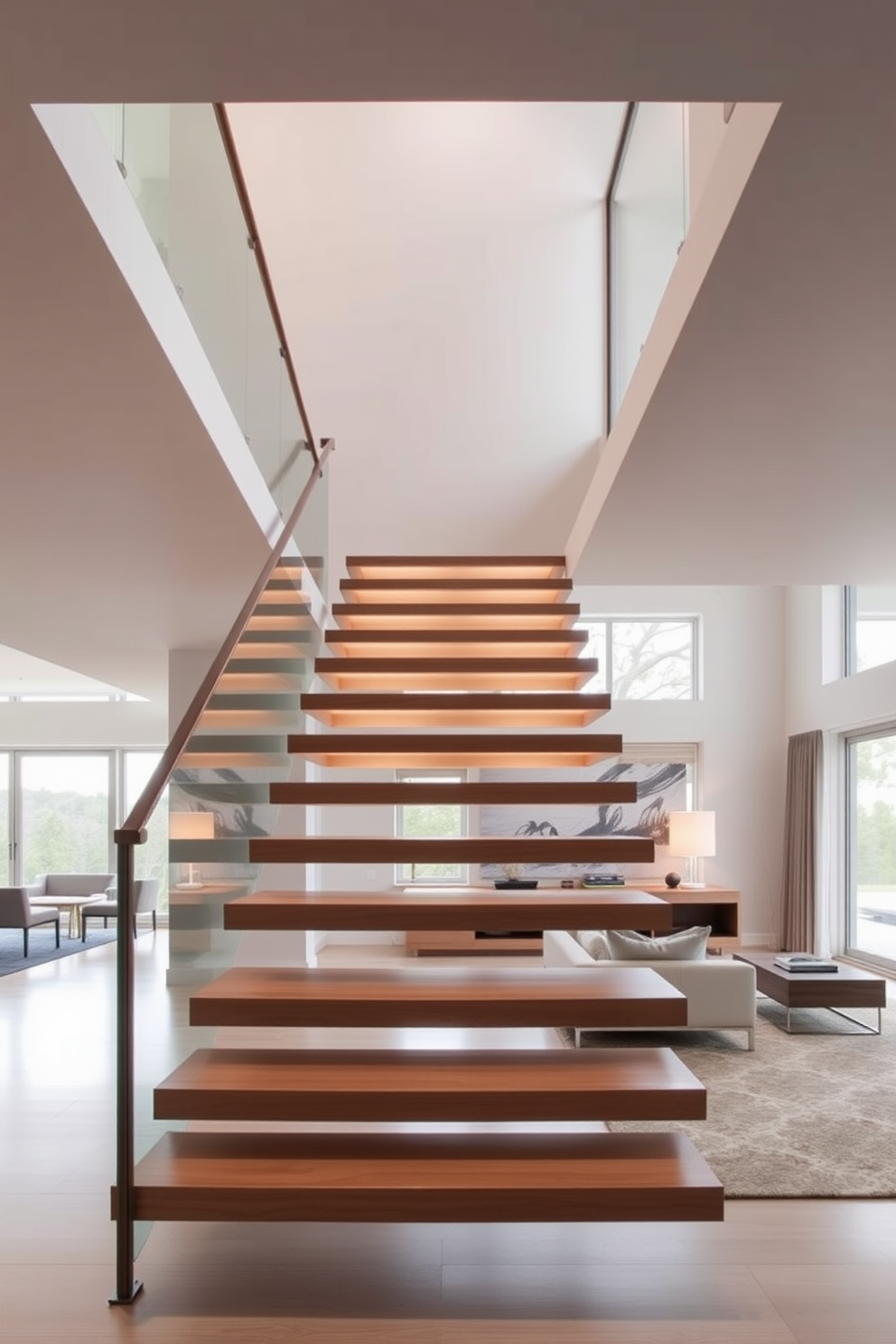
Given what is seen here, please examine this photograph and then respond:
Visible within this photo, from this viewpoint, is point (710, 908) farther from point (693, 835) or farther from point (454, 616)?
point (454, 616)

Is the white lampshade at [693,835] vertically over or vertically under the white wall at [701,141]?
under

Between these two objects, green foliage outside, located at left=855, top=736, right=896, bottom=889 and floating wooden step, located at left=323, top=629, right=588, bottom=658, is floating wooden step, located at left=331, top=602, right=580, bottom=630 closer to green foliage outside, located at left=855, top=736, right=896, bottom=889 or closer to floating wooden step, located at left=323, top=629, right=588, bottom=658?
floating wooden step, located at left=323, top=629, right=588, bottom=658

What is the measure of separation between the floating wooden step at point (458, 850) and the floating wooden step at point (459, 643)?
1832mm

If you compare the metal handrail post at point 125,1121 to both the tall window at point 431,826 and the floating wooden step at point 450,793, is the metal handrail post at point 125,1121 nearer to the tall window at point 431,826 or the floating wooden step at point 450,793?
the floating wooden step at point 450,793

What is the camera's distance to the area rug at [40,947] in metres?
9.95

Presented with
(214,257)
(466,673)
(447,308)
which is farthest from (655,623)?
(214,257)

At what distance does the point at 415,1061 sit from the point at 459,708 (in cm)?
186

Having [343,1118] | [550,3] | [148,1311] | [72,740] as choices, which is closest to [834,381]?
[550,3]

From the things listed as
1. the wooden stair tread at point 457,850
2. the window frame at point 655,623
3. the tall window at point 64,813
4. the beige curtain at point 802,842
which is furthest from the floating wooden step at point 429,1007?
the tall window at point 64,813

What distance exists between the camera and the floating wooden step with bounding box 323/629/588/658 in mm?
5539

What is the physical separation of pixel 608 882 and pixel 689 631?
8.23 feet

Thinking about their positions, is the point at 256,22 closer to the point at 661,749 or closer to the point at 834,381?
the point at 834,381

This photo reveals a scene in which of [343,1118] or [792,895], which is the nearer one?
[343,1118]

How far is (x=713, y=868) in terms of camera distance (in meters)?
10.4
